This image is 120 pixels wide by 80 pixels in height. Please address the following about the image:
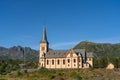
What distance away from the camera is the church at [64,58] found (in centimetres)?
11781

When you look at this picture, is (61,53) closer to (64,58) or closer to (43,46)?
(64,58)

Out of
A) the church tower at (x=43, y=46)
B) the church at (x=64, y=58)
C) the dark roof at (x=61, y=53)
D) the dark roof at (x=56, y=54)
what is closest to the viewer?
the church at (x=64, y=58)

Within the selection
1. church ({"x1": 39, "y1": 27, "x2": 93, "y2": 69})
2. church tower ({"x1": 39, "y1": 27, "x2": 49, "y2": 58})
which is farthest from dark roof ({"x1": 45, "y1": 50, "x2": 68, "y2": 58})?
church tower ({"x1": 39, "y1": 27, "x2": 49, "y2": 58})

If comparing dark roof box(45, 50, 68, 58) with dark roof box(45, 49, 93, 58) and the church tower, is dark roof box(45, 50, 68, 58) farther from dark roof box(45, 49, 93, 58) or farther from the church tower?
the church tower

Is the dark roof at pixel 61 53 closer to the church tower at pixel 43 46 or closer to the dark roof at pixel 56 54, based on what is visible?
the dark roof at pixel 56 54

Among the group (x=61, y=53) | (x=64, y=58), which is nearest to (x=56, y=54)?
(x=61, y=53)

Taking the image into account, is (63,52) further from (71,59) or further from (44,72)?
(44,72)

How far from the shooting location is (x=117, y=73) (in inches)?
4016

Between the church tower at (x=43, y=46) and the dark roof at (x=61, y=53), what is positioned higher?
the church tower at (x=43, y=46)

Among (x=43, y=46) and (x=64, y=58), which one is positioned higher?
(x=43, y=46)

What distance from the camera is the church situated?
11781cm

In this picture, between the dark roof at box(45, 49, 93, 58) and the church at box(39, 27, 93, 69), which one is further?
the dark roof at box(45, 49, 93, 58)

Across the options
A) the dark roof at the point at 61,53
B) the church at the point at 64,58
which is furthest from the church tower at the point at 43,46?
the dark roof at the point at 61,53

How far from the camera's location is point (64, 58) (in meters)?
119
